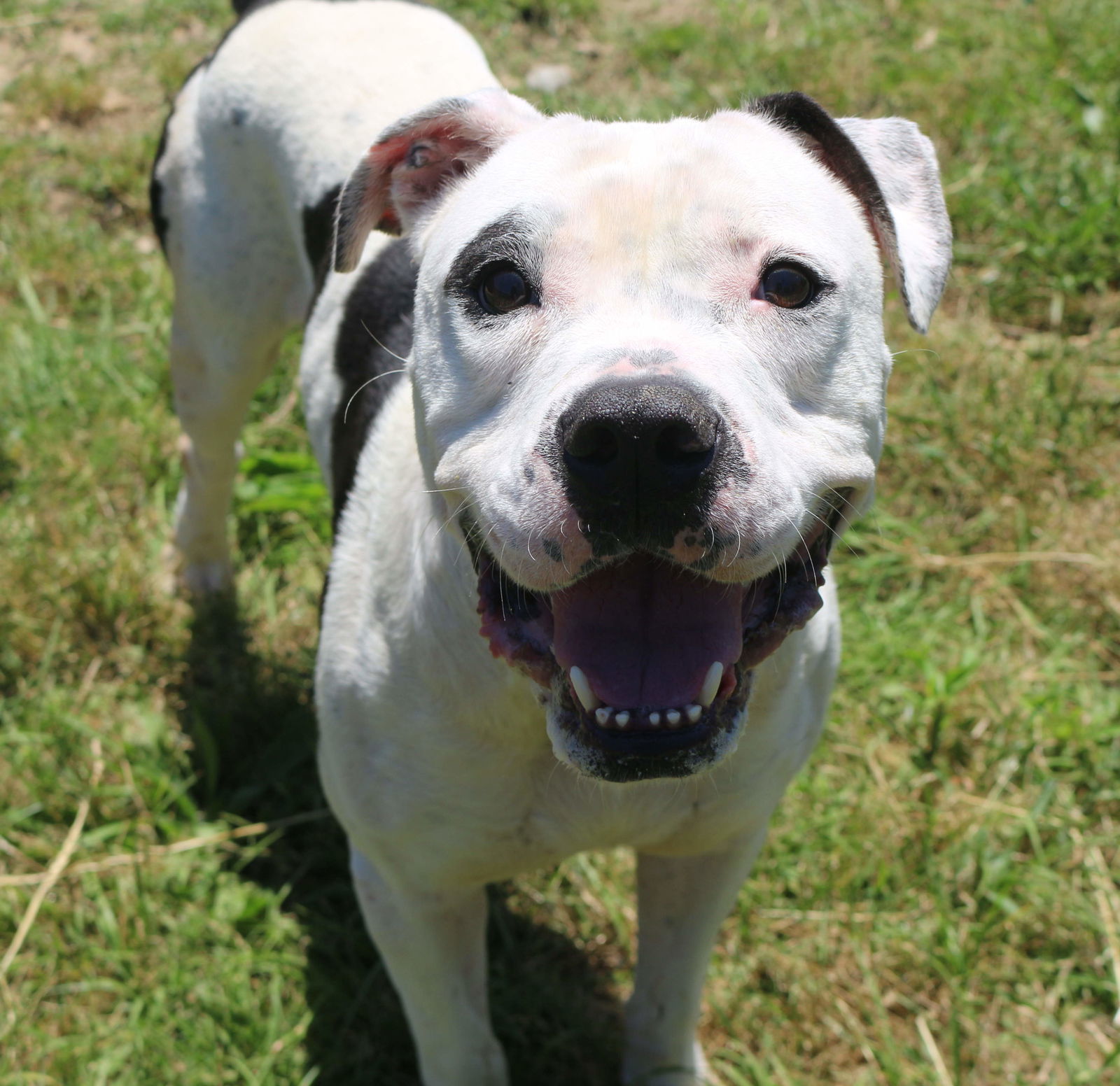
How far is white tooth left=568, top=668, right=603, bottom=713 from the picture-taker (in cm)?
210

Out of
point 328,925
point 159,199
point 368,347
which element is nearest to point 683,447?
point 368,347

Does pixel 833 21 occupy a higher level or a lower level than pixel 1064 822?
higher

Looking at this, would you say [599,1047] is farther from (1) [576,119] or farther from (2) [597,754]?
(1) [576,119]


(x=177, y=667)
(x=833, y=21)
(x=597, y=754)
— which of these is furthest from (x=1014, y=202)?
(x=597, y=754)

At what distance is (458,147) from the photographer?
271 centimetres

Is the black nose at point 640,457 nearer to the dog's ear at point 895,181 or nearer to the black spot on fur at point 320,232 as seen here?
the dog's ear at point 895,181

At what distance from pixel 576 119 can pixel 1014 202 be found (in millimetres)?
3700

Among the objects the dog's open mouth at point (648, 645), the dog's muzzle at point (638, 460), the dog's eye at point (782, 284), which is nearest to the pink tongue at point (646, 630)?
the dog's open mouth at point (648, 645)

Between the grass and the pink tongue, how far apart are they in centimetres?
170

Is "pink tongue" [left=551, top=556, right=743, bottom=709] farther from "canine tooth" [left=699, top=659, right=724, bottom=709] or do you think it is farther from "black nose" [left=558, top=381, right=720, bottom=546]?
"black nose" [left=558, top=381, right=720, bottom=546]

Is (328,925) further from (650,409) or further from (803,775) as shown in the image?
(650,409)

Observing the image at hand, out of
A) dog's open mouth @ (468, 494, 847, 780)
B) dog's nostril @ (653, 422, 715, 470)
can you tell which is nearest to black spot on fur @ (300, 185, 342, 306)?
dog's open mouth @ (468, 494, 847, 780)

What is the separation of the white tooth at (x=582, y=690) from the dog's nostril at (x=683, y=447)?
16.4 inches

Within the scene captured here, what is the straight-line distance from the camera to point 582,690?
6.90ft
